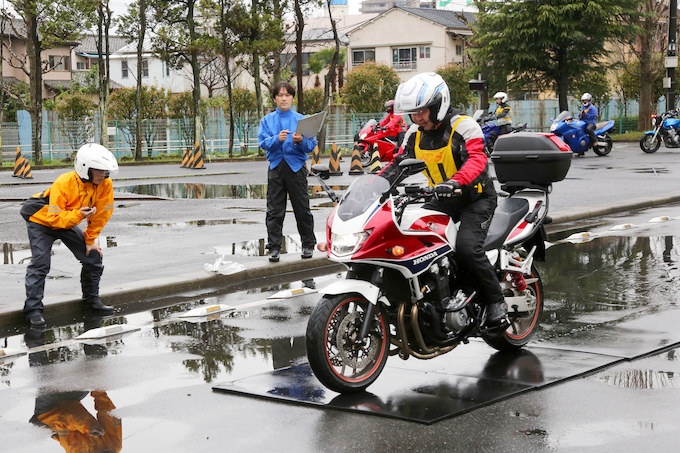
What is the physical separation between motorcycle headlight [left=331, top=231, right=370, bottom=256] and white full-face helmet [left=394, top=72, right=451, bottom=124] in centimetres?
92

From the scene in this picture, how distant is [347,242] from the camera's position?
5621 mm

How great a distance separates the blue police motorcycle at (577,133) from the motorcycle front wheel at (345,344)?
25.5 m

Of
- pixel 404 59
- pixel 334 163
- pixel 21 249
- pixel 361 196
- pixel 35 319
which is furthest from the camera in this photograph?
pixel 404 59

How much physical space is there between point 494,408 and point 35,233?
14.9ft

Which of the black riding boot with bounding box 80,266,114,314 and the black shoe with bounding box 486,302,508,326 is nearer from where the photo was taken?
the black shoe with bounding box 486,302,508,326

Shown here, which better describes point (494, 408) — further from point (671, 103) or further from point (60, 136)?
point (60, 136)

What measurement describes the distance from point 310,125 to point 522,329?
4.13 meters

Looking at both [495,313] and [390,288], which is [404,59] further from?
[390,288]

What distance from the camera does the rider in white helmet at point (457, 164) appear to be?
6.16m

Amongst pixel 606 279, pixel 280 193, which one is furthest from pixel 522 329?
pixel 280 193

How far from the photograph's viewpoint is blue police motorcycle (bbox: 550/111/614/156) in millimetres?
30625

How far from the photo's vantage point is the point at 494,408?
5551 millimetres

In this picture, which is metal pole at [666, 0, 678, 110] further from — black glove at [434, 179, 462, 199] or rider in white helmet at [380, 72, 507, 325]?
black glove at [434, 179, 462, 199]

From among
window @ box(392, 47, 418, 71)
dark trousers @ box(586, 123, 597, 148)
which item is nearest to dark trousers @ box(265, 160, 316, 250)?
dark trousers @ box(586, 123, 597, 148)
